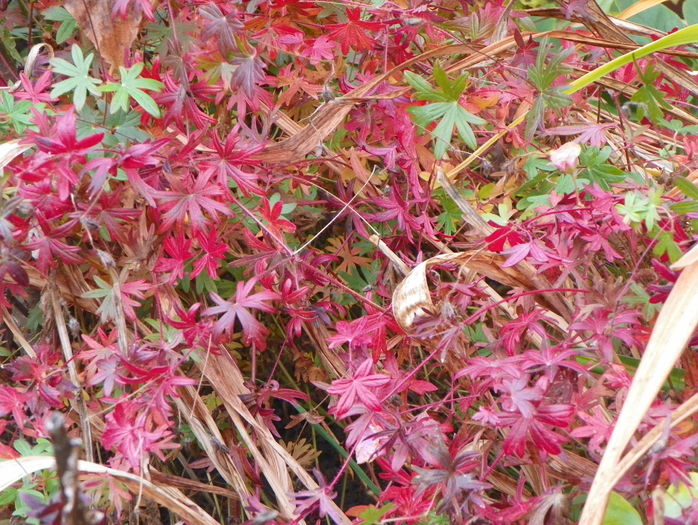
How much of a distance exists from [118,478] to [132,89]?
1.73 feet

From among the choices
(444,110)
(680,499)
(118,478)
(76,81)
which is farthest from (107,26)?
(680,499)

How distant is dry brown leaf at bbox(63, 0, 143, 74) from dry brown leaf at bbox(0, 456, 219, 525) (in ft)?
1.94

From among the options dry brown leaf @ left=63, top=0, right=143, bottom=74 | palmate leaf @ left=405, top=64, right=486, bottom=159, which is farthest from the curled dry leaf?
dry brown leaf @ left=63, top=0, right=143, bottom=74

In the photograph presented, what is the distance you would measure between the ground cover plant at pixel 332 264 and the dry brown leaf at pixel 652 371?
4cm

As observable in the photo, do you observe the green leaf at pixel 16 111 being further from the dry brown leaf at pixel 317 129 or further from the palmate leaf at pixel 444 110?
the palmate leaf at pixel 444 110

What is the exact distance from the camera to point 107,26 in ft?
4.02

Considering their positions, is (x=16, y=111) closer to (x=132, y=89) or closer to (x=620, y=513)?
(x=132, y=89)

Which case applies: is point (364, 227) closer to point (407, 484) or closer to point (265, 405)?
point (265, 405)

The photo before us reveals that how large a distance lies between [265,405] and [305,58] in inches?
23.4

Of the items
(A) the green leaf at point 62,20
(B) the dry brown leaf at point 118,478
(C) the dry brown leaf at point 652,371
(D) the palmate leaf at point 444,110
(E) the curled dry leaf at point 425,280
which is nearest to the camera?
(C) the dry brown leaf at point 652,371

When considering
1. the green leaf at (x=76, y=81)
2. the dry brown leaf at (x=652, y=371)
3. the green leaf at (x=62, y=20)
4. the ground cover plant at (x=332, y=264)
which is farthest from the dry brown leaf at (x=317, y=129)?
the dry brown leaf at (x=652, y=371)

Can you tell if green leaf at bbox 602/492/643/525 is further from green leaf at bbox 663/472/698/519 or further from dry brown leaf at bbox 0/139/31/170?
dry brown leaf at bbox 0/139/31/170

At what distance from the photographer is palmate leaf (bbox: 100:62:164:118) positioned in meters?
1.14

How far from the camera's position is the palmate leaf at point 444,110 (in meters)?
1.20
